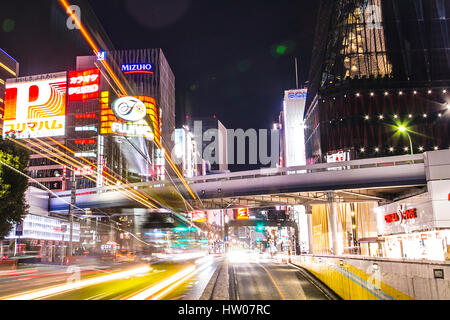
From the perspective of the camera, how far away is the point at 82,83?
143m

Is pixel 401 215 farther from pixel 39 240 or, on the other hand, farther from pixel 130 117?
pixel 130 117

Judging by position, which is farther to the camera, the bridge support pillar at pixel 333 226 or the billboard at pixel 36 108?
the billboard at pixel 36 108

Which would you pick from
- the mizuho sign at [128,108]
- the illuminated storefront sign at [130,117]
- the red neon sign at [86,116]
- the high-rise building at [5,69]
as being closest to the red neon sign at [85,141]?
the illuminated storefront sign at [130,117]

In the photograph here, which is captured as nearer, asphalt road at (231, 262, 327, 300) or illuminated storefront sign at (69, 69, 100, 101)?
asphalt road at (231, 262, 327, 300)

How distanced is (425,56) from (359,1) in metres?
17.8

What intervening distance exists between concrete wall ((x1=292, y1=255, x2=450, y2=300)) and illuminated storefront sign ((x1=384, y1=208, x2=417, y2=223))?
97.5 ft

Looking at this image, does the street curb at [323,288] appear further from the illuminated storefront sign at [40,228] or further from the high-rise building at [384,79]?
the high-rise building at [384,79]

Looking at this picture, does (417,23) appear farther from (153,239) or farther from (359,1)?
(153,239)

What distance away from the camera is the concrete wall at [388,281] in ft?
30.2

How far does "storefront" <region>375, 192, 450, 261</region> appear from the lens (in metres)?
42.2

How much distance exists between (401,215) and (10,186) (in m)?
45.9

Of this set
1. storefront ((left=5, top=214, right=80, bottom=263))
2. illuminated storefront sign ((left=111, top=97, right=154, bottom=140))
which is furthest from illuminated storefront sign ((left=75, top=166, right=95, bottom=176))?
storefront ((left=5, top=214, right=80, bottom=263))

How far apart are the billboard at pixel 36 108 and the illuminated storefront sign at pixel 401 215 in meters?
80.2

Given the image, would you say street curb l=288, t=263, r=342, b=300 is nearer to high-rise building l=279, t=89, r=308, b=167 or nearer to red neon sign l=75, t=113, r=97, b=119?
high-rise building l=279, t=89, r=308, b=167
